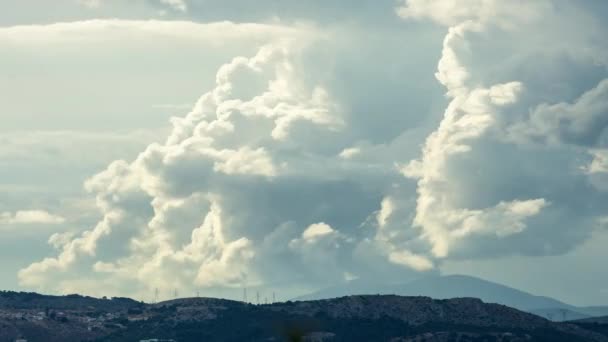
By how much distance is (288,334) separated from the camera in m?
126
